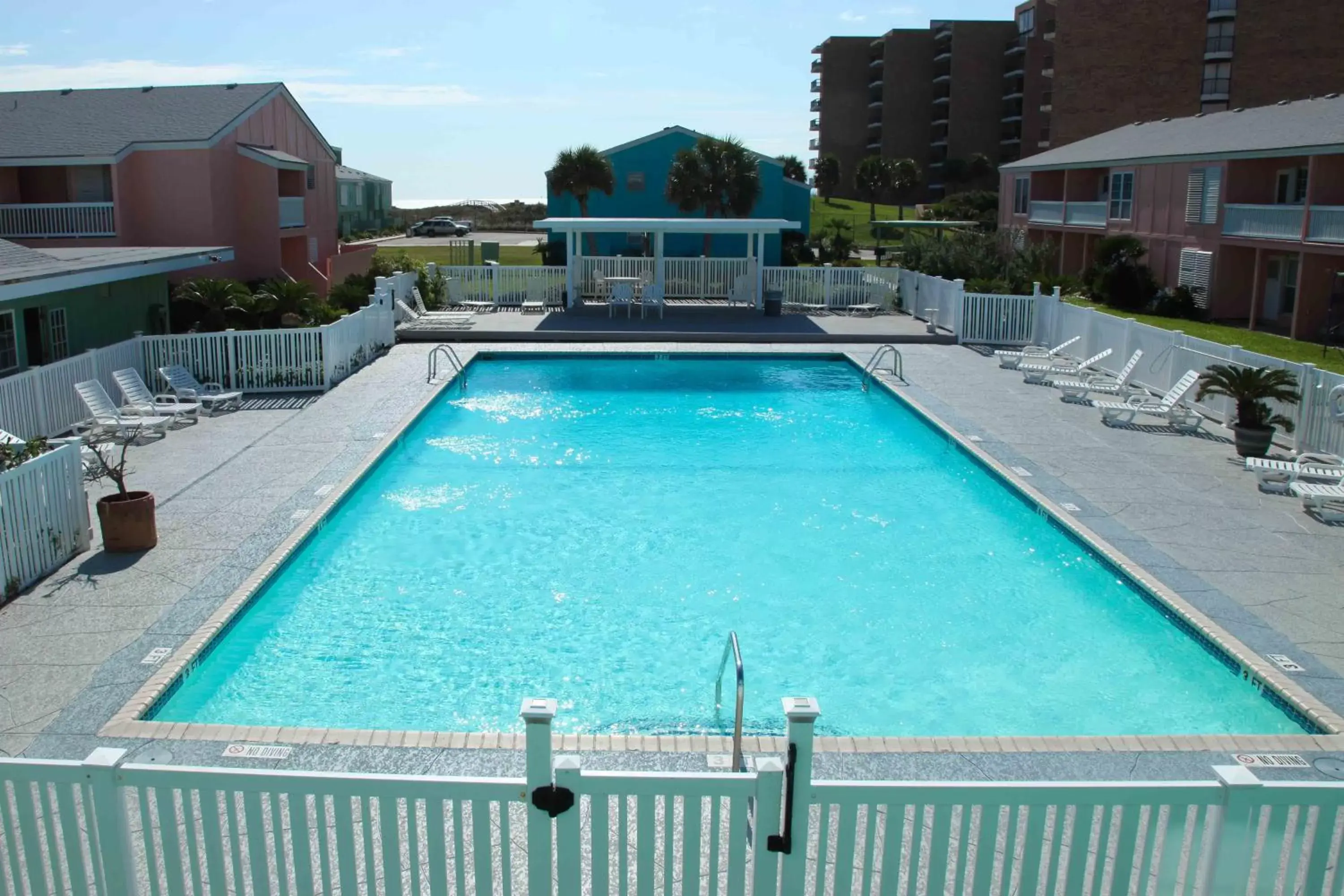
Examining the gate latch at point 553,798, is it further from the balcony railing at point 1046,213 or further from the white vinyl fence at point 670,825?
the balcony railing at point 1046,213

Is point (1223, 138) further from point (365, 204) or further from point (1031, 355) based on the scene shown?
point (365, 204)

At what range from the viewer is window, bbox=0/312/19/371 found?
14.6 meters

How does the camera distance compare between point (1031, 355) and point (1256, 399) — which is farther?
point (1031, 355)

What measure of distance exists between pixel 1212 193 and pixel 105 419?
84.5ft

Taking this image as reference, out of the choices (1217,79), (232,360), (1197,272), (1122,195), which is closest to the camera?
(232,360)

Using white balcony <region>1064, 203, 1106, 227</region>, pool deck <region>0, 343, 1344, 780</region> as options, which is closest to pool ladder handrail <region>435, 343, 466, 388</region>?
pool deck <region>0, 343, 1344, 780</region>

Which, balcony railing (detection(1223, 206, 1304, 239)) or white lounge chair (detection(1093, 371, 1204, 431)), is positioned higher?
balcony railing (detection(1223, 206, 1304, 239))

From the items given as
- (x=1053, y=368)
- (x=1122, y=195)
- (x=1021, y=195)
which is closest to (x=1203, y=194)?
(x=1122, y=195)

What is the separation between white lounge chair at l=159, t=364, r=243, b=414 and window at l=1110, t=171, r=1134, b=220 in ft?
85.5

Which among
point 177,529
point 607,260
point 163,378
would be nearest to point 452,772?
point 177,529

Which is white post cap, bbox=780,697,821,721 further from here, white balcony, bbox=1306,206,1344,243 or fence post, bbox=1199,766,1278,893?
white balcony, bbox=1306,206,1344,243

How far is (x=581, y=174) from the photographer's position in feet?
124

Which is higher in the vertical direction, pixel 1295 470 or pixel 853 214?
pixel 853 214

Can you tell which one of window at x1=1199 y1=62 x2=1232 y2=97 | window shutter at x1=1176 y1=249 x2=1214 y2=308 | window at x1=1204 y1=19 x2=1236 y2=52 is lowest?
window shutter at x1=1176 y1=249 x2=1214 y2=308
